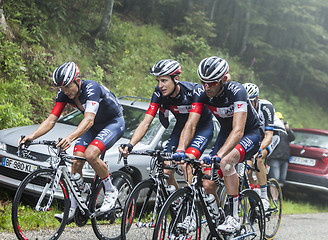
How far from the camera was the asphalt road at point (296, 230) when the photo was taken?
518 cm

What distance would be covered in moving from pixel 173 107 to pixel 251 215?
1.70 meters

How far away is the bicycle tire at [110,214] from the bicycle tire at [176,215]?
1239 mm

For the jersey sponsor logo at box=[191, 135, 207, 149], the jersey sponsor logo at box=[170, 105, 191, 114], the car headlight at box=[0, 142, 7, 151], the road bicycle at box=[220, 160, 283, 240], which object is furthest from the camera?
the car headlight at box=[0, 142, 7, 151]

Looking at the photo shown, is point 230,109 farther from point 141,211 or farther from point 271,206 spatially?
point 271,206

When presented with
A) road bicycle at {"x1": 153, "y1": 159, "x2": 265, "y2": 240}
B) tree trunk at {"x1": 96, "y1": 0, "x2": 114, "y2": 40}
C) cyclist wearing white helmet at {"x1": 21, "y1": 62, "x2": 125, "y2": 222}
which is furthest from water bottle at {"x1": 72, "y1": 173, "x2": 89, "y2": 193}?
tree trunk at {"x1": 96, "y1": 0, "x2": 114, "y2": 40}

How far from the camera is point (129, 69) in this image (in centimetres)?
1385

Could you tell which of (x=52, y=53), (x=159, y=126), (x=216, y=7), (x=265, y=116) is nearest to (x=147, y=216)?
(x=159, y=126)

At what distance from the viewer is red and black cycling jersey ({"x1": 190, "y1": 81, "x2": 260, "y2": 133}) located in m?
4.60

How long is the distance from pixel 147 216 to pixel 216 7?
63.4 ft

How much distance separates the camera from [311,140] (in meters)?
10.4

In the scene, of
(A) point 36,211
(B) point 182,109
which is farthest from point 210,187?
(A) point 36,211

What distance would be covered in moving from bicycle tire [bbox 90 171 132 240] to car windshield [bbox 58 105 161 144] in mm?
1505

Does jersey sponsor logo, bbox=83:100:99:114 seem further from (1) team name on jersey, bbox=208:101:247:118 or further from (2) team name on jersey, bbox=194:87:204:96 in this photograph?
(1) team name on jersey, bbox=208:101:247:118

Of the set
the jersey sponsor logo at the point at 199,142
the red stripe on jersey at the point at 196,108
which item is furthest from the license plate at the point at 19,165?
the red stripe on jersey at the point at 196,108
